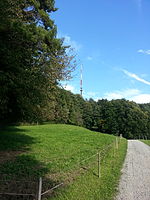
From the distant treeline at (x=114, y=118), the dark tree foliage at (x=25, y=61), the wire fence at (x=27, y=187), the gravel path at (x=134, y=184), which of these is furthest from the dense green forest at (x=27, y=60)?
the distant treeline at (x=114, y=118)

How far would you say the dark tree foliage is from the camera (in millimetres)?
7430

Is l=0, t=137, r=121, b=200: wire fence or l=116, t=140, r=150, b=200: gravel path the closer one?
l=0, t=137, r=121, b=200: wire fence

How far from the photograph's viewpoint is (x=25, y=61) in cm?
892

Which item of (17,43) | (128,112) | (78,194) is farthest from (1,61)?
(128,112)

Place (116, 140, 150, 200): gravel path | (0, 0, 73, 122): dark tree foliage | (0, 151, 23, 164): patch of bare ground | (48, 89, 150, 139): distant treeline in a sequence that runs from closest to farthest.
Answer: (116, 140, 150, 200): gravel path
(0, 0, 73, 122): dark tree foliage
(0, 151, 23, 164): patch of bare ground
(48, 89, 150, 139): distant treeline

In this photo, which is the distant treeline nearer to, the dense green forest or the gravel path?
the dense green forest

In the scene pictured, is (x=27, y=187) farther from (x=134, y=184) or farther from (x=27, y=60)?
(x=27, y=60)

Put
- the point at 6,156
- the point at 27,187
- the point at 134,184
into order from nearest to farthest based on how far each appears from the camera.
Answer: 1. the point at 27,187
2. the point at 134,184
3. the point at 6,156

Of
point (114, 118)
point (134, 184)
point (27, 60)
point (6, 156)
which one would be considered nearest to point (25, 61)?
point (27, 60)

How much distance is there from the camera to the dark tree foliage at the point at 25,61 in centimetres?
743

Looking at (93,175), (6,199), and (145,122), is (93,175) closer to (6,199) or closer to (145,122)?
(6,199)

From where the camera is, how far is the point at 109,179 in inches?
266

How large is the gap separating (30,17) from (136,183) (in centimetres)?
1125

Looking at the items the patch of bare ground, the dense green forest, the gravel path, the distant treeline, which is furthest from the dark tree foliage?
the distant treeline
